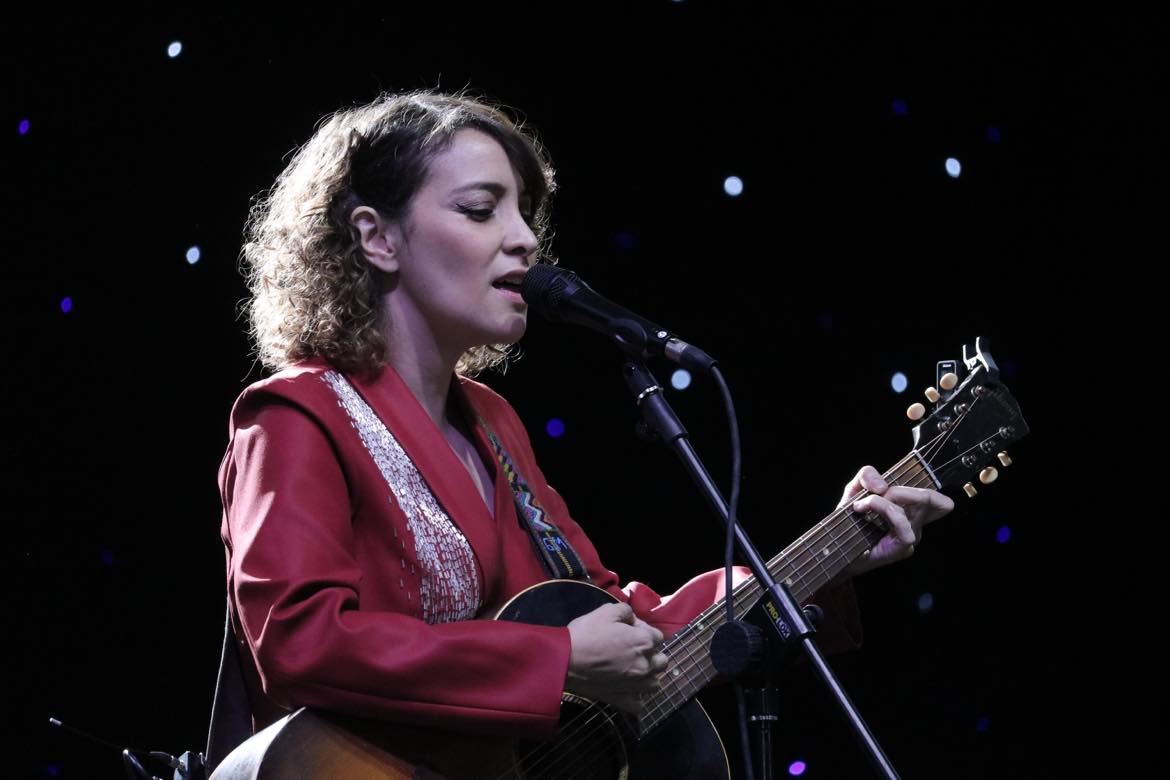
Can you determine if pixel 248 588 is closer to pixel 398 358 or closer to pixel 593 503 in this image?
pixel 398 358

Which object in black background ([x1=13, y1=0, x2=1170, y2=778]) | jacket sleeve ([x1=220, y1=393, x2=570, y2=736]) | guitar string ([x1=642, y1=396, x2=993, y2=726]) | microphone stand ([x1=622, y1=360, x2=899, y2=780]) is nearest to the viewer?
microphone stand ([x1=622, y1=360, x2=899, y2=780])

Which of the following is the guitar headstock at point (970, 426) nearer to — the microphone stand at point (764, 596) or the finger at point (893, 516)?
the finger at point (893, 516)

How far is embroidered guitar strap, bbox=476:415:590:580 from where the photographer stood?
201 cm

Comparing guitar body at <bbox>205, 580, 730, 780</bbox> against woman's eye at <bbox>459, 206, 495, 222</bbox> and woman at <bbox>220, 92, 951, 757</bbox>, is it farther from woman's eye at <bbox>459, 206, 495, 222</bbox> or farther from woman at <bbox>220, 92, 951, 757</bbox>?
woman's eye at <bbox>459, 206, 495, 222</bbox>

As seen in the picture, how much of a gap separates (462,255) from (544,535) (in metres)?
0.50

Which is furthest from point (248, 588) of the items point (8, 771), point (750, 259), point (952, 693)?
point (952, 693)

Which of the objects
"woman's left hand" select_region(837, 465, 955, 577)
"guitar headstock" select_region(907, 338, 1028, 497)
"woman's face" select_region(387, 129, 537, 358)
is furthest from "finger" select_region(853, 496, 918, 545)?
"woman's face" select_region(387, 129, 537, 358)

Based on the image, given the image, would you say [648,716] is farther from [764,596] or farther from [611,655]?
[764,596]

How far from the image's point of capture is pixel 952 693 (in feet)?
9.91

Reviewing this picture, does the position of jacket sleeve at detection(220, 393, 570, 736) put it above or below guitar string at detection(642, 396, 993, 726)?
above

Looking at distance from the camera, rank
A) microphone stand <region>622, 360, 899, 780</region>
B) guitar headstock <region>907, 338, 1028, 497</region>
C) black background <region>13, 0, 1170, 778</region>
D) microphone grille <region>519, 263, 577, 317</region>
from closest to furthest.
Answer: microphone stand <region>622, 360, 899, 780</region>
microphone grille <region>519, 263, 577, 317</region>
guitar headstock <region>907, 338, 1028, 497</region>
black background <region>13, 0, 1170, 778</region>

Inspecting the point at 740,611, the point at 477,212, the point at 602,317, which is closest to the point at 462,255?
the point at 477,212

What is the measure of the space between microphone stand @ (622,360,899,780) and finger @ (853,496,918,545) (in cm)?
55

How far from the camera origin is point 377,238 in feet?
6.77
